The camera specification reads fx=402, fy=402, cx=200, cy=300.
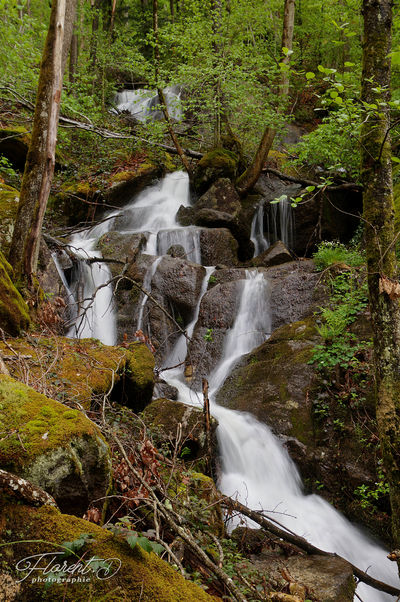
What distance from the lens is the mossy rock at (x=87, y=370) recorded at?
13.5 feet

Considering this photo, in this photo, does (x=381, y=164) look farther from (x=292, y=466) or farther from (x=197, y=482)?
(x=292, y=466)

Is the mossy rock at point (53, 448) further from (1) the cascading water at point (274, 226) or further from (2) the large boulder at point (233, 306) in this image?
(1) the cascading water at point (274, 226)

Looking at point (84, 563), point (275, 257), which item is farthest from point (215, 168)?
point (84, 563)

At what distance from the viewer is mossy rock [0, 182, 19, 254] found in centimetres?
632

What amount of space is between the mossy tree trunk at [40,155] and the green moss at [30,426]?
12.3 ft

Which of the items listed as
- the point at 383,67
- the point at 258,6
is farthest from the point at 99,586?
the point at 258,6

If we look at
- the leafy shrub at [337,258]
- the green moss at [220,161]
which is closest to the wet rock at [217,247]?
the green moss at [220,161]

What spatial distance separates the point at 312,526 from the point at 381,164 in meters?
4.36

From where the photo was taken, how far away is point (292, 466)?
5.84m

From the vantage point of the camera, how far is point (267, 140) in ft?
40.5

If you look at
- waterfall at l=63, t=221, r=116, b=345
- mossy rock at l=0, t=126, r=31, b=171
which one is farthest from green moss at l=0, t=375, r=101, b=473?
mossy rock at l=0, t=126, r=31, b=171

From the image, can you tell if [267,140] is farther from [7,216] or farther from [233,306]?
[7,216]

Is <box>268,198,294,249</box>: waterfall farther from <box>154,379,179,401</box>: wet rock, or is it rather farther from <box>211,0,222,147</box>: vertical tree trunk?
<box>154,379,179,401</box>: wet rock

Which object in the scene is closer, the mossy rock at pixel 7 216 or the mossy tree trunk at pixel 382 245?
the mossy tree trunk at pixel 382 245
